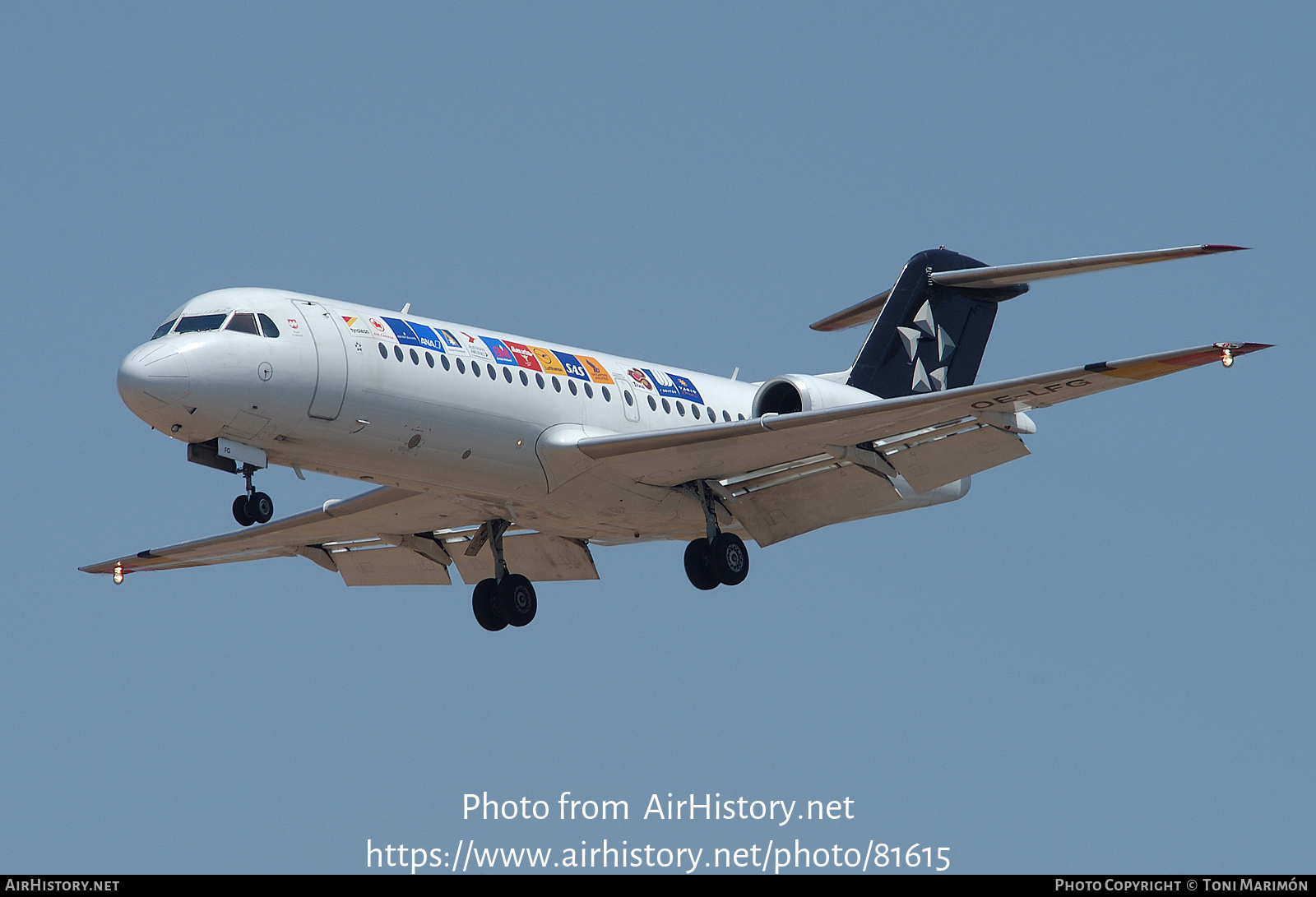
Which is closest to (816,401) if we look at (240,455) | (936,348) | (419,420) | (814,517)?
(814,517)

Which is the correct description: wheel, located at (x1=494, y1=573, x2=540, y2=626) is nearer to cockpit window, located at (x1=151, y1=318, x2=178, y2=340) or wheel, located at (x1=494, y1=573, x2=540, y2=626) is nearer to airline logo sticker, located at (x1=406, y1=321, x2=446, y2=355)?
airline logo sticker, located at (x1=406, y1=321, x2=446, y2=355)

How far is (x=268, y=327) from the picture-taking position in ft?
65.0

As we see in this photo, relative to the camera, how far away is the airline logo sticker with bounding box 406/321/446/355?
68.6 ft

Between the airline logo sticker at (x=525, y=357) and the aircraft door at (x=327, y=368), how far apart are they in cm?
248

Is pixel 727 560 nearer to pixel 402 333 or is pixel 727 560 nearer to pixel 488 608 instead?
pixel 488 608

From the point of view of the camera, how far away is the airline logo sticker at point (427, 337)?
20922 mm

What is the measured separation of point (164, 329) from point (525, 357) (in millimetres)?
4474

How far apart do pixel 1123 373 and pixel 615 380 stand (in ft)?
22.6

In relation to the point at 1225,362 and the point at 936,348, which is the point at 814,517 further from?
the point at 1225,362

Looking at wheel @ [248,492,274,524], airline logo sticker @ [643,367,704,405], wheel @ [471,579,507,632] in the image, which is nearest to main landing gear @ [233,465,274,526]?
wheel @ [248,492,274,524]

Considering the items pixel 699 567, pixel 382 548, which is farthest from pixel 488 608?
pixel 699 567

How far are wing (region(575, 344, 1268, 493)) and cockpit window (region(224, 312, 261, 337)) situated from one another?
4.35m

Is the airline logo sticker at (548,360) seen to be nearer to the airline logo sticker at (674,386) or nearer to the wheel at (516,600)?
the airline logo sticker at (674,386)

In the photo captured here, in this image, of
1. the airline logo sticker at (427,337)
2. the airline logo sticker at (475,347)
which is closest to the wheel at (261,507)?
the airline logo sticker at (427,337)
